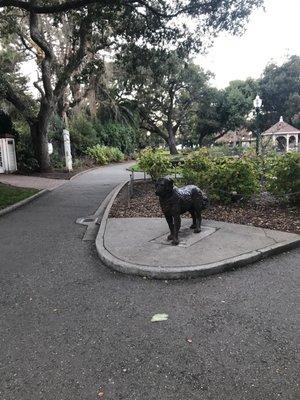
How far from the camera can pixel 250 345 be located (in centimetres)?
345

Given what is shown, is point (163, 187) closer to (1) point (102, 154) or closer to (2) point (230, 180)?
(2) point (230, 180)

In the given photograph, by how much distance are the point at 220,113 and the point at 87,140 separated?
21.2 meters

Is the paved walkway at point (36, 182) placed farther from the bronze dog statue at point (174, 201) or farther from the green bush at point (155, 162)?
the bronze dog statue at point (174, 201)

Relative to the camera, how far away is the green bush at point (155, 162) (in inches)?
505

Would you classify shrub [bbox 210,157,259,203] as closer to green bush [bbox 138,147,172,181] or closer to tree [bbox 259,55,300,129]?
green bush [bbox 138,147,172,181]

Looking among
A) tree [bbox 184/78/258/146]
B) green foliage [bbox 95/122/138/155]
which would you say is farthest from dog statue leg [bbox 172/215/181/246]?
tree [bbox 184/78/258/146]

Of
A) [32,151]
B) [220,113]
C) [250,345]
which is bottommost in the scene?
[250,345]

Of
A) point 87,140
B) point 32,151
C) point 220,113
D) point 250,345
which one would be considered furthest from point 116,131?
point 250,345

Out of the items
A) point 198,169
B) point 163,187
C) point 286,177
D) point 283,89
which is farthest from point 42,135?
point 283,89

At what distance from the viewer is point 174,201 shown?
20.1 ft

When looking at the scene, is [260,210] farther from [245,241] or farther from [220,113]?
[220,113]

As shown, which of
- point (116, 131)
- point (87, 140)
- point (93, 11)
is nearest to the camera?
point (93, 11)

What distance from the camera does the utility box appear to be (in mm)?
20438

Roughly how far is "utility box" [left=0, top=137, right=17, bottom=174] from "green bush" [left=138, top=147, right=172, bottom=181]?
421 inches
